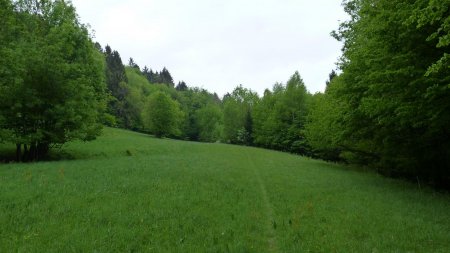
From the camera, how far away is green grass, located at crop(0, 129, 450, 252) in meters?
8.81

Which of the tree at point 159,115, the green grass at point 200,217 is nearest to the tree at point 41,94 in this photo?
the green grass at point 200,217

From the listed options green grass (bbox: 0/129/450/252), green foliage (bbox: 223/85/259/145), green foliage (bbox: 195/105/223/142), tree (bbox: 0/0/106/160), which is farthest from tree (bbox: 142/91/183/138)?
green grass (bbox: 0/129/450/252)

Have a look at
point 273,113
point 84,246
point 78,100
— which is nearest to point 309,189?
point 84,246

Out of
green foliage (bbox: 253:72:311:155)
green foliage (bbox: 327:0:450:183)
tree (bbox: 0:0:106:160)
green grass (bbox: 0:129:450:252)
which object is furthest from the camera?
green foliage (bbox: 253:72:311:155)

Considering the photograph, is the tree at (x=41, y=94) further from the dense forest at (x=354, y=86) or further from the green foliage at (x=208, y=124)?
the green foliage at (x=208, y=124)

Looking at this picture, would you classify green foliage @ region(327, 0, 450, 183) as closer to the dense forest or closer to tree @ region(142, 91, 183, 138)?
the dense forest

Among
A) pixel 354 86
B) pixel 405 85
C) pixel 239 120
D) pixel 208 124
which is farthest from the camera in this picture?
pixel 208 124

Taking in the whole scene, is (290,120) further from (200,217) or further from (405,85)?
(200,217)

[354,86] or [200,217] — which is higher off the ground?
[354,86]

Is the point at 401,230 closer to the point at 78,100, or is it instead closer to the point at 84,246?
the point at 84,246

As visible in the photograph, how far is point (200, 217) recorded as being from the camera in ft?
37.9

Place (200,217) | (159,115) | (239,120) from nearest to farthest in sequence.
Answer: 1. (200,217)
2. (159,115)
3. (239,120)

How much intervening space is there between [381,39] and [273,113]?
61.3 metres

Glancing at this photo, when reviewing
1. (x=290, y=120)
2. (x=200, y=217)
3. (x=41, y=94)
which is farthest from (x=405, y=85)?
(x=290, y=120)
